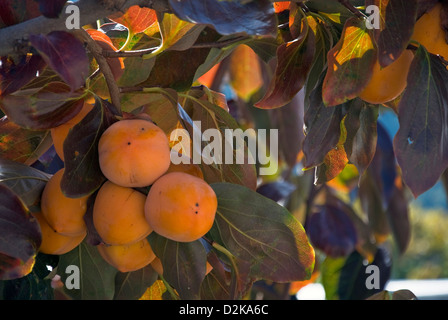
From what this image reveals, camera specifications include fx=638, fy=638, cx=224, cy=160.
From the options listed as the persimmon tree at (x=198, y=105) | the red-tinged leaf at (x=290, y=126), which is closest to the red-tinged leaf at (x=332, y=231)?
the red-tinged leaf at (x=290, y=126)

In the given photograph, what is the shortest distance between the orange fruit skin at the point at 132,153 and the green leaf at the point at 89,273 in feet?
0.54

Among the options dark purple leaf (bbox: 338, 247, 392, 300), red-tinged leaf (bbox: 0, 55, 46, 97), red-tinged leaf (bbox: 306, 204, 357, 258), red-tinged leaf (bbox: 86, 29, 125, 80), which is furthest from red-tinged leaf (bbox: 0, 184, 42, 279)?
red-tinged leaf (bbox: 306, 204, 357, 258)

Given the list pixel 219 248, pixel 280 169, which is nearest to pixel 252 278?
pixel 219 248

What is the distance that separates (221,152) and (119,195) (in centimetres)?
16

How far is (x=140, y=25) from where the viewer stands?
0.73 meters

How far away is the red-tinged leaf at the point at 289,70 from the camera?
0.69m

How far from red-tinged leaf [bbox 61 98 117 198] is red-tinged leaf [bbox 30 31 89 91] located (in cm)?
8

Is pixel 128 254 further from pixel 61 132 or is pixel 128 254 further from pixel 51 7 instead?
pixel 51 7

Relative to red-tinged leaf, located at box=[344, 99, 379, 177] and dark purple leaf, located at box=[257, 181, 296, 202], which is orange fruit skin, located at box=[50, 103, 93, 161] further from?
dark purple leaf, located at box=[257, 181, 296, 202]

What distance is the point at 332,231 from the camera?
5.39 ft

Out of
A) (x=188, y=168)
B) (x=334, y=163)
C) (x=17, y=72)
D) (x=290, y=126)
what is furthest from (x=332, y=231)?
(x=17, y=72)

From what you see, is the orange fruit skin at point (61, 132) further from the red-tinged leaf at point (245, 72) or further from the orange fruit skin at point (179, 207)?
the red-tinged leaf at point (245, 72)

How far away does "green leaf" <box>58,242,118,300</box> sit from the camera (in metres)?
0.76

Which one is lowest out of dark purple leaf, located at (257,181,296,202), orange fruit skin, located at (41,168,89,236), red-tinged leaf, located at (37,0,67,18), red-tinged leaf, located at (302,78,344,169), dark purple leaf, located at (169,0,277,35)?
dark purple leaf, located at (257,181,296,202)
